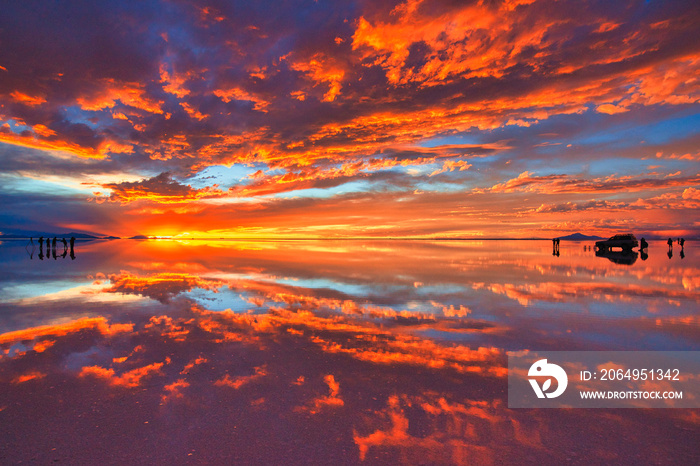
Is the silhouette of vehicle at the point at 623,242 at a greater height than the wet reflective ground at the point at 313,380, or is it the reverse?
the silhouette of vehicle at the point at 623,242

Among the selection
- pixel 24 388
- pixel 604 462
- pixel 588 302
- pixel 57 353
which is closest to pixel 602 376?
pixel 604 462

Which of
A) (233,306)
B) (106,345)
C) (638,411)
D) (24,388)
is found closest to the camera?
(638,411)

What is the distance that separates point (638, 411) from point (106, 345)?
10307 millimetres

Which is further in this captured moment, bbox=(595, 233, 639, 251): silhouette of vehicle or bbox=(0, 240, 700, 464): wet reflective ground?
bbox=(595, 233, 639, 251): silhouette of vehicle

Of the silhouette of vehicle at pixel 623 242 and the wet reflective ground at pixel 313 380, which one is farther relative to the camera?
the silhouette of vehicle at pixel 623 242

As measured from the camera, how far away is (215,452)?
4.31 m

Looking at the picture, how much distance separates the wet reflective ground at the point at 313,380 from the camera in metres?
4.39

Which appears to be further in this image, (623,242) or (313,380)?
(623,242)

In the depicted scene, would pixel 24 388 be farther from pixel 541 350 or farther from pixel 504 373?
pixel 541 350

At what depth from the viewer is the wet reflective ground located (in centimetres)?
439

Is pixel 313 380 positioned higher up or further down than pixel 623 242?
further down

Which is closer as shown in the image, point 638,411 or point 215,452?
point 215,452

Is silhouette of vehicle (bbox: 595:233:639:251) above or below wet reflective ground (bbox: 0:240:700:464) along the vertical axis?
above

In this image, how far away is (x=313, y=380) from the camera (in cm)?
632
